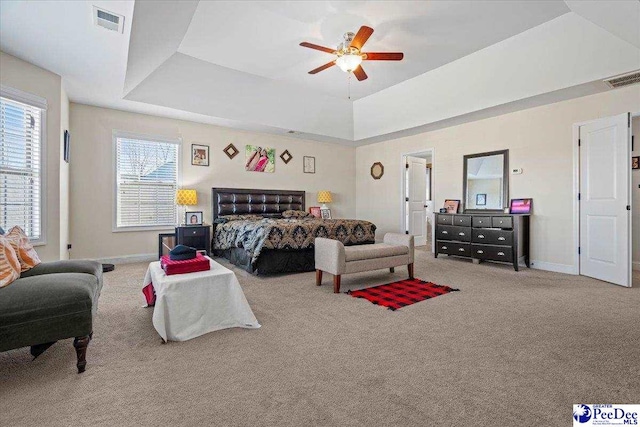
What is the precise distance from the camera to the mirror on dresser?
5.39 m

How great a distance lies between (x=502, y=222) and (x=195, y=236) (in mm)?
5180

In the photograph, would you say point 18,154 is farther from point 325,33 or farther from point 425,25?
point 425,25

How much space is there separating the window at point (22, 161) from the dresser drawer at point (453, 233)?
6.01 metres

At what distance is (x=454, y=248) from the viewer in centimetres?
559

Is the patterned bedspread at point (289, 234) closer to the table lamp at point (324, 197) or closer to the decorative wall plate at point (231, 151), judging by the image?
the decorative wall plate at point (231, 151)

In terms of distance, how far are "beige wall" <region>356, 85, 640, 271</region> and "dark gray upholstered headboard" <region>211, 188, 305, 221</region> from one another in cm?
318

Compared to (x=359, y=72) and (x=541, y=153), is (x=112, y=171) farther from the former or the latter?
(x=541, y=153)

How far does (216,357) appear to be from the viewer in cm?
204

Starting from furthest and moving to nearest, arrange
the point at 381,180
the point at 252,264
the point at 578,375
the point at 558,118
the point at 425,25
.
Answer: the point at 381,180
the point at 558,118
the point at 252,264
the point at 425,25
the point at 578,375

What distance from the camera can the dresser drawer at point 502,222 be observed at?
15.9 feet

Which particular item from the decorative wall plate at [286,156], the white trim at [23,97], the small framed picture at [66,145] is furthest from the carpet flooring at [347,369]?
the decorative wall plate at [286,156]

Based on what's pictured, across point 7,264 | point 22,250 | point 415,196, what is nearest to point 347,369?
point 7,264

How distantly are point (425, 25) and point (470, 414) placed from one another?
12.9ft

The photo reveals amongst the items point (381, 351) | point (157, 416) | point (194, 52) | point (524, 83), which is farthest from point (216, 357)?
point (524, 83)
